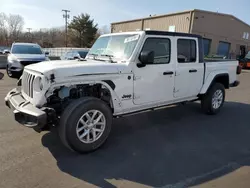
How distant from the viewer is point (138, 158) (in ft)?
11.2

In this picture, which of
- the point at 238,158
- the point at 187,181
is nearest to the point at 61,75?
the point at 187,181

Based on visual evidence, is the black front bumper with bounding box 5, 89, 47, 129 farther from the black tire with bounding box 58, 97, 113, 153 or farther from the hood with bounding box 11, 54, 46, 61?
the hood with bounding box 11, 54, 46, 61

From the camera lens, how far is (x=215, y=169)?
3176 mm

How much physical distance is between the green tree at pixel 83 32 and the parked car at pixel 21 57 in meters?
40.7

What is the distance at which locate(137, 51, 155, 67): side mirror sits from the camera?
3822 mm

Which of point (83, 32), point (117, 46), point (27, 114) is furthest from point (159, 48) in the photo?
point (83, 32)

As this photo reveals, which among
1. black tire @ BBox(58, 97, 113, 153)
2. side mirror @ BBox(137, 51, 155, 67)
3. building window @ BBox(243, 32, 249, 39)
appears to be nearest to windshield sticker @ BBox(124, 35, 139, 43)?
side mirror @ BBox(137, 51, 155, 67)

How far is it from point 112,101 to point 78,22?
5221 cm

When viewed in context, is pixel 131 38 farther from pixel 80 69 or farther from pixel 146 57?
pixel 80 69

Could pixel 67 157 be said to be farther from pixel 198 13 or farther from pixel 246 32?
pixel 246 32

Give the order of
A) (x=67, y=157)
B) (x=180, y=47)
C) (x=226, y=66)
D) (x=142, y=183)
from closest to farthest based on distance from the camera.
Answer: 1. (x=142, y=183)
2. (x=67, y=157)
3. (x=180, y=47)
4. (x=226, y=66)

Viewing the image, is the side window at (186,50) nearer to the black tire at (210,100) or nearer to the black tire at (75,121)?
the black tire at (210,100)

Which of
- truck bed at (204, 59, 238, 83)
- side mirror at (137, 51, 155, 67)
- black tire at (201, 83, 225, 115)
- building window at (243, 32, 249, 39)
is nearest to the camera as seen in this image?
side mirror at (137, 51, 155, 67)

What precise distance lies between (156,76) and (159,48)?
24.0 inches
